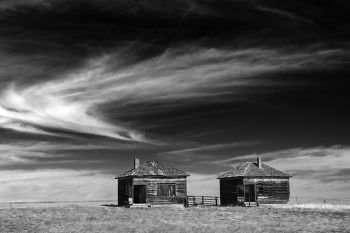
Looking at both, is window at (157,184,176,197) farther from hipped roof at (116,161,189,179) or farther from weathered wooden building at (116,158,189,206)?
hipped roof at (116,161,189,179)

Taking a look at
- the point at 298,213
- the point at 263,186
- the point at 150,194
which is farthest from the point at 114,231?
the point at 263,186

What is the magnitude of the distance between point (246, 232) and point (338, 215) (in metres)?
14.8

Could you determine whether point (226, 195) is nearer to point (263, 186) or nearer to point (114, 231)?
point (263, 186)

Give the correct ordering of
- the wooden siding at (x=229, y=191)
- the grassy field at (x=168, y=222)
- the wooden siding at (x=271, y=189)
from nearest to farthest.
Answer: the grassy field at (x=168, y=222) → the wooden siding at (x=271, y=189) → the wooden siding at (x=229, y=191)

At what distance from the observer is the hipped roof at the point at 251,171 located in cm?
5631

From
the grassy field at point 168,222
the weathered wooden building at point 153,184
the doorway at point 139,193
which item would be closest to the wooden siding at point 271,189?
the weathered wooden building at point 153,184

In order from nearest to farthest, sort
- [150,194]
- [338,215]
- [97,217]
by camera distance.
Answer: [97,217]
[338,215]
[150,194]

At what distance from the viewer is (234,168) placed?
6031cm

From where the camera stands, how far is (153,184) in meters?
55.3

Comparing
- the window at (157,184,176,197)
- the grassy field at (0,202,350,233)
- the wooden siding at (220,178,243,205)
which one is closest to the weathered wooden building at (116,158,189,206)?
the window at (157,184,176,197)

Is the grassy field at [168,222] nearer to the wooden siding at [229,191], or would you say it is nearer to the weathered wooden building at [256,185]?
the weathered wooden building at [256,185]

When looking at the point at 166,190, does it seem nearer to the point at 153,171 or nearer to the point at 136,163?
the point at 153,171

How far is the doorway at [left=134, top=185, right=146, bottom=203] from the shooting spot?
185 ft

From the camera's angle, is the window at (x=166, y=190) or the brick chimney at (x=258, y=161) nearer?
the window at (x=166, y=190)
